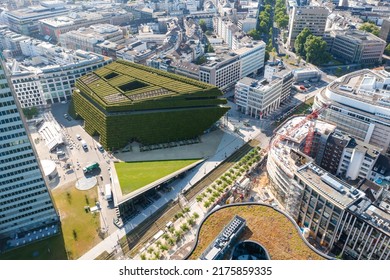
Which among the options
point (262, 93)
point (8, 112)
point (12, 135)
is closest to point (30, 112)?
point (12, 135)

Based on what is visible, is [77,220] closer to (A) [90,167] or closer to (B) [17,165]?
→ (A) [90,167]

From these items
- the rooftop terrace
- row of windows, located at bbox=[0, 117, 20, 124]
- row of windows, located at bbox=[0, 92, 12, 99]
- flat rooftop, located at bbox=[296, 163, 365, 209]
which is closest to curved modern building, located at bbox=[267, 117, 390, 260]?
flat rooftop, located at bbox=[296, 163, 365, 209]

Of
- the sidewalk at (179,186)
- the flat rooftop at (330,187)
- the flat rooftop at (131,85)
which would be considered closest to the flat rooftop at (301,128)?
the sidewalk at (179,186)

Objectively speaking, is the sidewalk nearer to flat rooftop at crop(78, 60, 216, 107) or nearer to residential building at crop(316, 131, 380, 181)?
flat rooftop at crop(78, 60, 216, 107)

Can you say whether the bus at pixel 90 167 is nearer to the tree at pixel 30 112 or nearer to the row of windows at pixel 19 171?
the row of windows at pixel 19 171

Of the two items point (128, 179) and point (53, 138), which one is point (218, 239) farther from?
point (53, 138)
